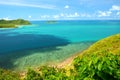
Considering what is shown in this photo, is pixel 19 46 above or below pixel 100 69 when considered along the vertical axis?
below

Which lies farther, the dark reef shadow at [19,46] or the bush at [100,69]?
the dark reef shadow at [19,46]

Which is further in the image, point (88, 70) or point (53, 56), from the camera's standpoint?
point (53, 56)

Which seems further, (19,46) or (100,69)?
(19,46)

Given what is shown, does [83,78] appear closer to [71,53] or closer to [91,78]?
[91,78]

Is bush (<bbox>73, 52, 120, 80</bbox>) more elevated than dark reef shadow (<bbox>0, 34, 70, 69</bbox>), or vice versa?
bush (<bbox>73, 52, 120, 80</bbox>)

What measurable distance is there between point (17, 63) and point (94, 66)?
37.3 meters

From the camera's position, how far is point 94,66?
7.87 m

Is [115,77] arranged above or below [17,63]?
above

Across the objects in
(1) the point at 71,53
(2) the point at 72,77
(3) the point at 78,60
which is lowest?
(1) the point at 71,53

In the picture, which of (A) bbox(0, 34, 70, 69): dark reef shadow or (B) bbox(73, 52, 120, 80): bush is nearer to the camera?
(B) bbox(73, 52, 120, 80): bush

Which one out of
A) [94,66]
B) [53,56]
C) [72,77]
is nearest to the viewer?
[94,66]

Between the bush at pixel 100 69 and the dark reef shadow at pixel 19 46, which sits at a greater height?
the bush at pixel 100 69

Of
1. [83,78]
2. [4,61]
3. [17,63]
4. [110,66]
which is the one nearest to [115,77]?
[110,66]

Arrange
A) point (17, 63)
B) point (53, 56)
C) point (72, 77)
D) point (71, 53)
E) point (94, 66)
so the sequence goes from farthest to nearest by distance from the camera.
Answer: point (71, 53), point (53, 56), point (17, 63), point (72, 77), point (94, 66)
